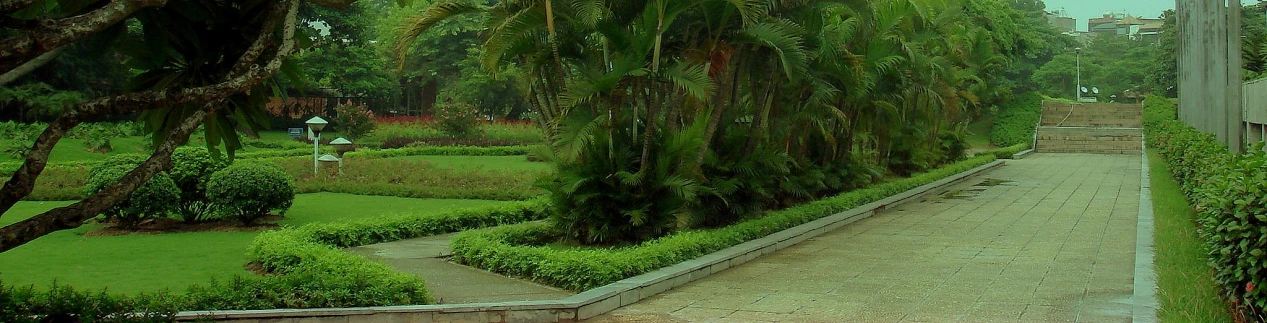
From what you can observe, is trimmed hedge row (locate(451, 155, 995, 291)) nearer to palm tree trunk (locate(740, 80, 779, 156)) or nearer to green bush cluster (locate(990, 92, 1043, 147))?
palm tree trunk (locate(740, 80, 779, 156))

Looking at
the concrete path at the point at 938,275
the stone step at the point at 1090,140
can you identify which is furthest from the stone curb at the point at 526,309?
the stone step at the point at 1090,140

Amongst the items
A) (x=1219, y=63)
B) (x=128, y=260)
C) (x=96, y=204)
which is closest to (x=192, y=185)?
(x=128, y=260)

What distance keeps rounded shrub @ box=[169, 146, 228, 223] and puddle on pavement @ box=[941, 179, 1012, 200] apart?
11.2 meters

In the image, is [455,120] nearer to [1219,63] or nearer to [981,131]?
[981,131]

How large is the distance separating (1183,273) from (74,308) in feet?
22.8

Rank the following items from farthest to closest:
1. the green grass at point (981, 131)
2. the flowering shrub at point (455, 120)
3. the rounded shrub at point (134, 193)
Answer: the green grass at point (981, 131) < the flowering shrub at point (455, 120) < the rounded shrub at point (134, 193)

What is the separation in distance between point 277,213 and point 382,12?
179 ft

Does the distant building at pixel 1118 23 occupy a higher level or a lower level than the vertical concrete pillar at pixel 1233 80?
higher

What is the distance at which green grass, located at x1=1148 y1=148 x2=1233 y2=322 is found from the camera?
584cm

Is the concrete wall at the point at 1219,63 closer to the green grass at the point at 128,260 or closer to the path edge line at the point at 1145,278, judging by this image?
the path edge line at the point at 1145,278

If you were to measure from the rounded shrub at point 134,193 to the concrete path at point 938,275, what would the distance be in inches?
233

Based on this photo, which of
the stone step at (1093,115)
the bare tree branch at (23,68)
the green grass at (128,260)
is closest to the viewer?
the bare tree branch at (23,68)

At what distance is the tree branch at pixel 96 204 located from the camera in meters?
4.70

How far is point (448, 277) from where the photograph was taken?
812 centimetres
